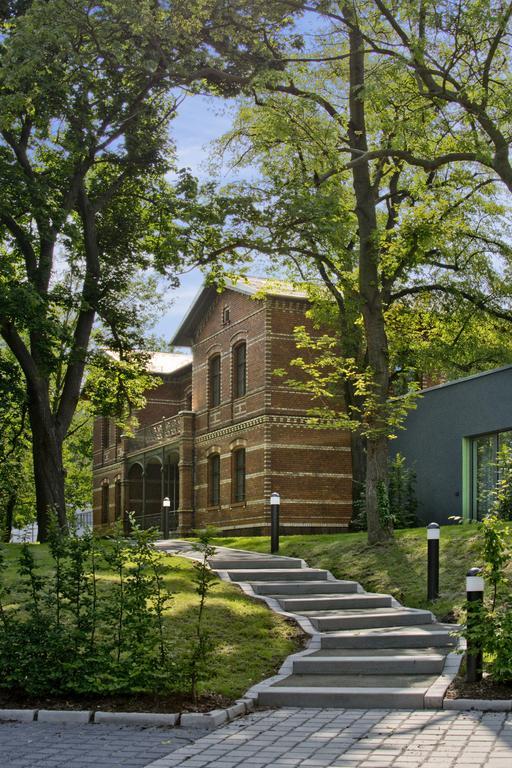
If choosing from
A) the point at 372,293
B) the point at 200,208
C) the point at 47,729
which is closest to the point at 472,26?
the point at 372,293

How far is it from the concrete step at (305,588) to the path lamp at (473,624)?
5712mm

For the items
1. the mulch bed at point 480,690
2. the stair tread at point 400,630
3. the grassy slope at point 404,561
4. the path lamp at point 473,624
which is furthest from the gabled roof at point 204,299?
the mulch bed at point 480,690

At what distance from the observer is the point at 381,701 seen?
811 cm

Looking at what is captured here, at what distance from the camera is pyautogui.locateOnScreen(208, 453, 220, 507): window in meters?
33.0

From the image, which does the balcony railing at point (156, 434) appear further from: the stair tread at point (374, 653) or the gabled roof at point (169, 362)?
the stair tread at point (374, 653)

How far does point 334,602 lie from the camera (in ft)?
42.7

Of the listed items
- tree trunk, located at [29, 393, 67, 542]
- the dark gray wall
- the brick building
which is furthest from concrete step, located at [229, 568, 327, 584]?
the brick building

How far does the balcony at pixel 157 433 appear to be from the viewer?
117ft

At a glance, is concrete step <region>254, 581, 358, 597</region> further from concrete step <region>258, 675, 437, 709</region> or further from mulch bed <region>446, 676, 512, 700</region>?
mulch bed <region>446, 676, 512, 700</region>

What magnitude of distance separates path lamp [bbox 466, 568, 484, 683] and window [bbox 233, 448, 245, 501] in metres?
22.5

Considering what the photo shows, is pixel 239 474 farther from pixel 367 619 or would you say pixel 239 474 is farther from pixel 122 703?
pixel 122 703

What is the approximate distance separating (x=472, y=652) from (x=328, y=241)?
11816mm

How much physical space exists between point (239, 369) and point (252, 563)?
1615 centimetres

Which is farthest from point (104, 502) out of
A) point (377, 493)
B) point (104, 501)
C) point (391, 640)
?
point (391, 640)
